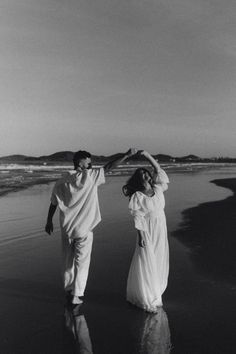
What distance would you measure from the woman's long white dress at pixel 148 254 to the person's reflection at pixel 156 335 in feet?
0.64

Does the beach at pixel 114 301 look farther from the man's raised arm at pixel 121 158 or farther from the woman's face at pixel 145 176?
the man's raised arm at pixel 121 158

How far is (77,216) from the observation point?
16.1 ft

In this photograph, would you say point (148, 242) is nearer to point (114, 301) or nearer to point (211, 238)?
point (114, 301)

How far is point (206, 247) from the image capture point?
25.1ft

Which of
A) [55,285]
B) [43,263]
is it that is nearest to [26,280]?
[55,285]

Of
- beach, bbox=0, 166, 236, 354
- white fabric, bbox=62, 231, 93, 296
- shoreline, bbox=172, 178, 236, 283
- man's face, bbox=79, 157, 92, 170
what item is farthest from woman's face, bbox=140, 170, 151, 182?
shoreline, bbox=172, 178, 236, 283

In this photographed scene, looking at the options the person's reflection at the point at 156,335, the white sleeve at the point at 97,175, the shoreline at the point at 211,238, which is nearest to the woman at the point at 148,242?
the person's reflection at the point at 156,335

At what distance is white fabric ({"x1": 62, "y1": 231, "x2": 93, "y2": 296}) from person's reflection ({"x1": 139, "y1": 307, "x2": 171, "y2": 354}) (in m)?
0.93

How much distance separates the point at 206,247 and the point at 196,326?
3.64 metres

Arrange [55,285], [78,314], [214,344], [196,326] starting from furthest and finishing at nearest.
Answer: [55,285] < [78,314] < [196,326] < [214,344]

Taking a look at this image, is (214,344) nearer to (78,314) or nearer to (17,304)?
(78,314)

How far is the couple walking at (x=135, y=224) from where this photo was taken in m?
4.66

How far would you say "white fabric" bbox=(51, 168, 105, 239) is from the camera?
486 cm

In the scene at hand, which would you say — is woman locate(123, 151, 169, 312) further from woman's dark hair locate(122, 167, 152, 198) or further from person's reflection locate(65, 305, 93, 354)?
person's reflection locate(65, 305, 93, 354)
